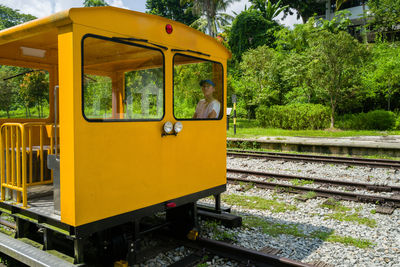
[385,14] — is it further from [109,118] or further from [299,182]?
[109,118]

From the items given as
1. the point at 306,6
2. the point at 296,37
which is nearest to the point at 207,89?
the point at 296,37

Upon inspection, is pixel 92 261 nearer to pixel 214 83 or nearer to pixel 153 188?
pixel 153 188

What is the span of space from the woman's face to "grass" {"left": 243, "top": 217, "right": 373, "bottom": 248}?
2190 mm

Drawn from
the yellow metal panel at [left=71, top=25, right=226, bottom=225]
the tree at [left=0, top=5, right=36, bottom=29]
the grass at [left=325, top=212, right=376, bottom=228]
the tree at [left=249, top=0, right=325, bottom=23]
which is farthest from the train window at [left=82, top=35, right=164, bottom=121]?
the tree at [left=0, top=5, right=36, bottom=29]

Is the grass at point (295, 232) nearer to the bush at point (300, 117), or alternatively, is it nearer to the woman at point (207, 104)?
the woman at point (207, 104)

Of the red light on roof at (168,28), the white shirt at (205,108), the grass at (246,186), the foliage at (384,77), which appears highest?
the foliage at (384,77)

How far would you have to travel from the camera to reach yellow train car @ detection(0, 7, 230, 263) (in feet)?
10.5

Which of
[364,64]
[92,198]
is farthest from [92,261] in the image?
[364,64]

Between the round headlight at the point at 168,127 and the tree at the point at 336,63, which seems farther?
the tree at the point at 336,63

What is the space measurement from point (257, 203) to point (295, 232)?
5.25 feet

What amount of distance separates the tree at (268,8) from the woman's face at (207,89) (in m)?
34.3

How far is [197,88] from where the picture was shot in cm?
465

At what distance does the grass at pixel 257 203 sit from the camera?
21.1 ft

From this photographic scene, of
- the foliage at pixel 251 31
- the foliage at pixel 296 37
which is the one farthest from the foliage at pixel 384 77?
the foliage at pixel 251 31
